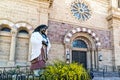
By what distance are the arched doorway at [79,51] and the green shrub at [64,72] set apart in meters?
10.8

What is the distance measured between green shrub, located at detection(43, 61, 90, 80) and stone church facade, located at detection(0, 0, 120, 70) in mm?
7976

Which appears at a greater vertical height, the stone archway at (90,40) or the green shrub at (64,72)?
the stone archway at (90,40)

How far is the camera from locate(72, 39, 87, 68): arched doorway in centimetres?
1627

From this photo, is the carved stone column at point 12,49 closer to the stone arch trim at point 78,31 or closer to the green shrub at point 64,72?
the stone arch trim at point 78,31

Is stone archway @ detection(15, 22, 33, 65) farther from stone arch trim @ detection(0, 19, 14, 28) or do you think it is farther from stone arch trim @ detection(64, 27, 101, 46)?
stone arch trim @ detection(64, 27, 101, 46)

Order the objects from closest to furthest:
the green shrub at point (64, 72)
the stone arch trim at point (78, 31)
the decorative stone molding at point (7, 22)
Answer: the green shrub at point (64, 72) < the decorative stone molding at point (7, 22) < the stone arch trim at point (78, 31)

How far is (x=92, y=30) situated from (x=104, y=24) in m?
1.82

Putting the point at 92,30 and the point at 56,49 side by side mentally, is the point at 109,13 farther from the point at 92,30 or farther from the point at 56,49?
the point at 56,49

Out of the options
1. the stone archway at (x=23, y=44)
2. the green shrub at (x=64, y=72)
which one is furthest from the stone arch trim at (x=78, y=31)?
the green shrub at (x=64, y=72)

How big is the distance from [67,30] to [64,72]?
1076cm

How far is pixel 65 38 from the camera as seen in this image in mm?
15320

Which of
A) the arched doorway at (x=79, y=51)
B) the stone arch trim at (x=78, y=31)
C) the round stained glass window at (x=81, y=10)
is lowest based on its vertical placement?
the arched doorway at (x=79, y=51)

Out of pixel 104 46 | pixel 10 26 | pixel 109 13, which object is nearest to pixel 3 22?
pixel 10 26

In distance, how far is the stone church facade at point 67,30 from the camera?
13258mm
